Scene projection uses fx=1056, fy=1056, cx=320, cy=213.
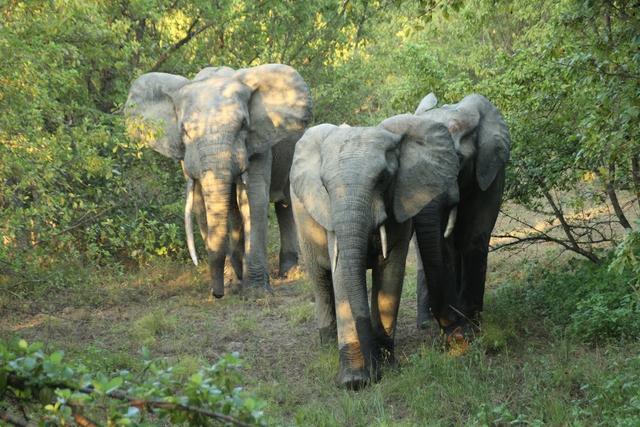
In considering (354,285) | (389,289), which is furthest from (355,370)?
(389,289)

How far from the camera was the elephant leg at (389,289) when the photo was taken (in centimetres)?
836

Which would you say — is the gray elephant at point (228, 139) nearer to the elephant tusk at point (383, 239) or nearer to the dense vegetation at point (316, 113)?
the dense vegetation at point (316, 113)

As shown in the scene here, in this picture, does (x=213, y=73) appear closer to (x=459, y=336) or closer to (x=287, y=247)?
(x=287, y=247)

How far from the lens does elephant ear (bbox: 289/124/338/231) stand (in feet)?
26.5

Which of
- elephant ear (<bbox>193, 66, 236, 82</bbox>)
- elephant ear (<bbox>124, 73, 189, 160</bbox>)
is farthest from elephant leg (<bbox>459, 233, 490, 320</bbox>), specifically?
elephant ear (<bbox>193, 66, 236, 82</bbox>)

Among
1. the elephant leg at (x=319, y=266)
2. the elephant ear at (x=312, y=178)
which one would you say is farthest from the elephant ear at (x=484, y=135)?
the elephant leg at (x=319, y=266)

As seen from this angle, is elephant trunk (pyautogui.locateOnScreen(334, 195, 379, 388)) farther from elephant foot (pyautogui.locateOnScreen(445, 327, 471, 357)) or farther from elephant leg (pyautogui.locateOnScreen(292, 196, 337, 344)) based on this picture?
elephant foot (pyautogui.locateOnScreen(445, 327, 471, 357))

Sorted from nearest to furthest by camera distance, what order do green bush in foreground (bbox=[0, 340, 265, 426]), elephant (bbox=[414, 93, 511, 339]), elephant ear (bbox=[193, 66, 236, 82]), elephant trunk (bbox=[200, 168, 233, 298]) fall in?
1. green bush in foreground (bbox=[0, 340, 265, 426])
2. elephant (bbox=[414, 93, 511, 339])
3. elephant trunk (bbox=[200, 168, 233, 298])
4. elephant ear (bbox=[193, 66, 236, 82])

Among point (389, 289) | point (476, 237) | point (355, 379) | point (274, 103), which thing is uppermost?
point (274, 103)

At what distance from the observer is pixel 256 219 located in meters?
13.1

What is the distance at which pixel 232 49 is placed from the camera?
1669 cm

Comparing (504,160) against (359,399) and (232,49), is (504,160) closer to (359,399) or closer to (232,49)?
(359,399)

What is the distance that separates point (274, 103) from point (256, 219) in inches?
59.2

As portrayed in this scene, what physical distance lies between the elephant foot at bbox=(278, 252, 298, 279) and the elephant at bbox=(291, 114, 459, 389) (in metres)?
5.25
